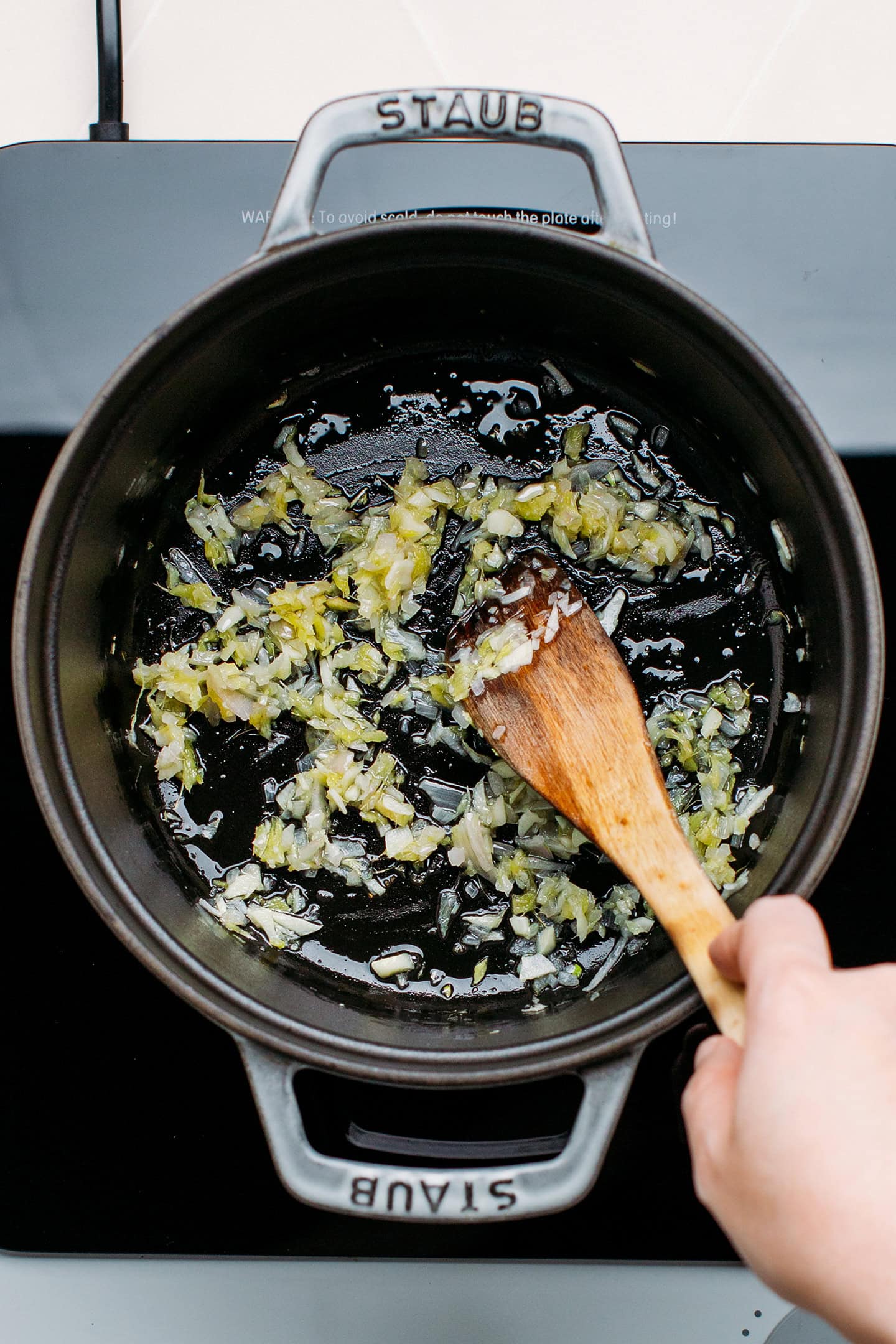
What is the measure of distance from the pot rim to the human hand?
0.18 meters

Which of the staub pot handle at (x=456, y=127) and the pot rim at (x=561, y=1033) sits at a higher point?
the staub pot handle at (x=456, y=127)

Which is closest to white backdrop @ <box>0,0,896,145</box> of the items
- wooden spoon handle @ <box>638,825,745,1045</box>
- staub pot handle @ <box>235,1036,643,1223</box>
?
wooden spoon handle @ <box>638,825,745,1045</box>

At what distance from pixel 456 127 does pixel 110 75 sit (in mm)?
557

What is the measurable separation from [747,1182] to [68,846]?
671mm

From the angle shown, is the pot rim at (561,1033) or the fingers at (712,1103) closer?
the fingers at (712,1103)

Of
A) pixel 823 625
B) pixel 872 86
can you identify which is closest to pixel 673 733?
pixel 823 625

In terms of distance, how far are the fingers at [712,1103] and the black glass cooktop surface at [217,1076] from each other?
0.33 meters

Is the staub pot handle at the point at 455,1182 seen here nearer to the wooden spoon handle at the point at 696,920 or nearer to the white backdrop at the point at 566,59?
the wooden spoon handle at the point at 696,920

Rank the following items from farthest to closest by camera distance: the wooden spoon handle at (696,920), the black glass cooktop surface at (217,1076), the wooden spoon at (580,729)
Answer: the black glass cooktop surface at (217,1076) → the wooden spoon at (580,729) → the wooden spoon handle at (696,920)

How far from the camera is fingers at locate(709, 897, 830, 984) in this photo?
70cm

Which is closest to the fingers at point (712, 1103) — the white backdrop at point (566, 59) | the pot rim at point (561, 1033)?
the pot rim at point (561, 1033)

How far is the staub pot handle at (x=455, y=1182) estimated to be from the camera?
2.76ft

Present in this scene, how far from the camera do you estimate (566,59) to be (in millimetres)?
1173

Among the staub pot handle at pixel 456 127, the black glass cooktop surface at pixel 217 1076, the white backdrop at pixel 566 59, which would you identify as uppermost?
the white backdrop at pixel 566 59
